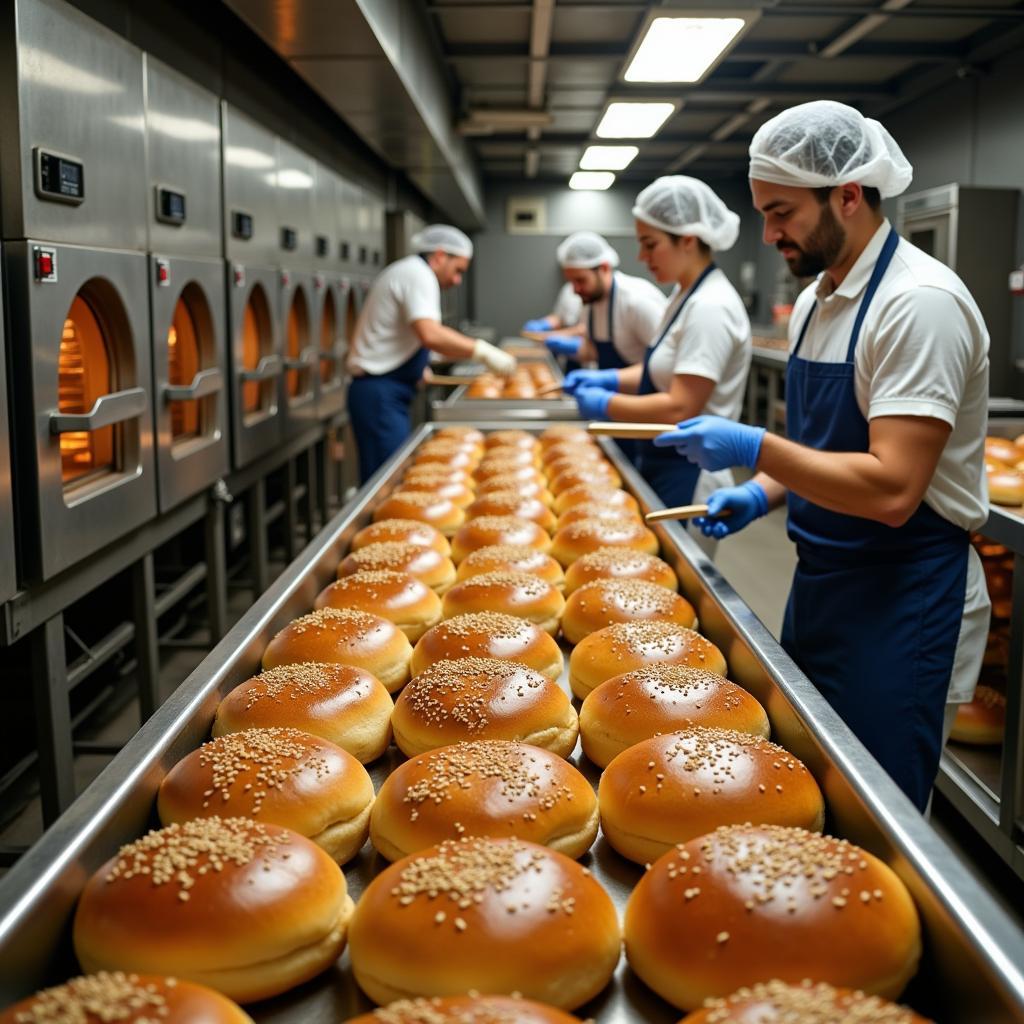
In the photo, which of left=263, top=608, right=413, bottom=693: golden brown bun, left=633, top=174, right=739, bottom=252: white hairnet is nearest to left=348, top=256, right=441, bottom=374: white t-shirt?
left=633, top=174, right=739, bottom=252: white hairnet

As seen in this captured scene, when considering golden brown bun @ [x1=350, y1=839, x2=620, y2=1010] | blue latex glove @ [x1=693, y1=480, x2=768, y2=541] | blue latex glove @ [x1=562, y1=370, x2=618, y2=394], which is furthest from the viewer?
blue latex glove @ [x1=562, y1=370, x2=618, y2=394]

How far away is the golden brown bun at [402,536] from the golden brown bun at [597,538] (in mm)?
234

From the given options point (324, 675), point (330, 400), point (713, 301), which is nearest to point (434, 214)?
point (330, 400)

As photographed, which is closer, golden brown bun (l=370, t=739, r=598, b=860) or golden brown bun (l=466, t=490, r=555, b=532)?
golden brown bun (l=370, t=739, r=598, b=860)

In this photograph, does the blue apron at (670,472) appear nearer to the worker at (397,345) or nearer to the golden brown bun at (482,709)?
the worker at (397,345)

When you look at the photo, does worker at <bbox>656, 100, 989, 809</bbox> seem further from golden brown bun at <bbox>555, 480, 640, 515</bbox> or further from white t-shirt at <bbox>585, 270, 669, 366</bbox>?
white t-shirt at <bbox>585, 270, 669, 366</bbox>

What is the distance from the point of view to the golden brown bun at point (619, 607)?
1606 mm

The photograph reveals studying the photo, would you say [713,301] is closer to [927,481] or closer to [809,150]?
[809,150]

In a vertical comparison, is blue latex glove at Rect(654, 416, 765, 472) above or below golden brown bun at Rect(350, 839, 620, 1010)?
above

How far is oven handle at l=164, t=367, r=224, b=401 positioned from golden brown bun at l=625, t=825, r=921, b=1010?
92.6 inches

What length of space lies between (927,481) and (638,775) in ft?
2.64

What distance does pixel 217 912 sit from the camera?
808mm

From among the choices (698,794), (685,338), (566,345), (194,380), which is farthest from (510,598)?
(566,345)

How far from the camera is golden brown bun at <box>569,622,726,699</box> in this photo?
1385 millimetres
